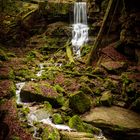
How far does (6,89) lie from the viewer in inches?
449

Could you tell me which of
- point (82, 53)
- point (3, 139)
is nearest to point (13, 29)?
point (82, 53)

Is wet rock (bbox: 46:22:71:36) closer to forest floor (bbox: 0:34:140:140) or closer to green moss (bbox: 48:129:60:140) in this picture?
forest floor (bbox: 0:34:140:140)

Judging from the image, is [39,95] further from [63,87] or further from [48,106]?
[63,87]

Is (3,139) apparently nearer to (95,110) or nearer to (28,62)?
(95,110)

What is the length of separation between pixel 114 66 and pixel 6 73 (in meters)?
5.72

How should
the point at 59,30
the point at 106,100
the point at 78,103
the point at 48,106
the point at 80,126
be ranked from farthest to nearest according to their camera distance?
the point at 59,30 < the point at 106,100 < the point at 48,106 < the point at 78,103 < the point at 80,126

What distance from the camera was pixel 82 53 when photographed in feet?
57.3

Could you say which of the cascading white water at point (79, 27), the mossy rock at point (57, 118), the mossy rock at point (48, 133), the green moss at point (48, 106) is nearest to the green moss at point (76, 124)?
the mossy rock at point (57, 118)

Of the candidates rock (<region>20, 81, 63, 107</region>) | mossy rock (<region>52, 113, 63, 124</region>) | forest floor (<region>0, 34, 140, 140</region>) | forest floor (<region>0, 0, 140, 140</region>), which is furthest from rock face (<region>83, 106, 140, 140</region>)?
rock (<region>20, 81, 63, 107</region>)

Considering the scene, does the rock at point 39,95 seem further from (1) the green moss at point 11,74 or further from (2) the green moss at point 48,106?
(1) the green moss at point 11,74

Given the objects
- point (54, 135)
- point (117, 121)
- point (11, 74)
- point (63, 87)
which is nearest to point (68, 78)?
point (63, 87)

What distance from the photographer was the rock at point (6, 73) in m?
13.2

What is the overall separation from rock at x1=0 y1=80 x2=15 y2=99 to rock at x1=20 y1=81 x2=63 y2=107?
483 mm

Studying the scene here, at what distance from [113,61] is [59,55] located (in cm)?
419
